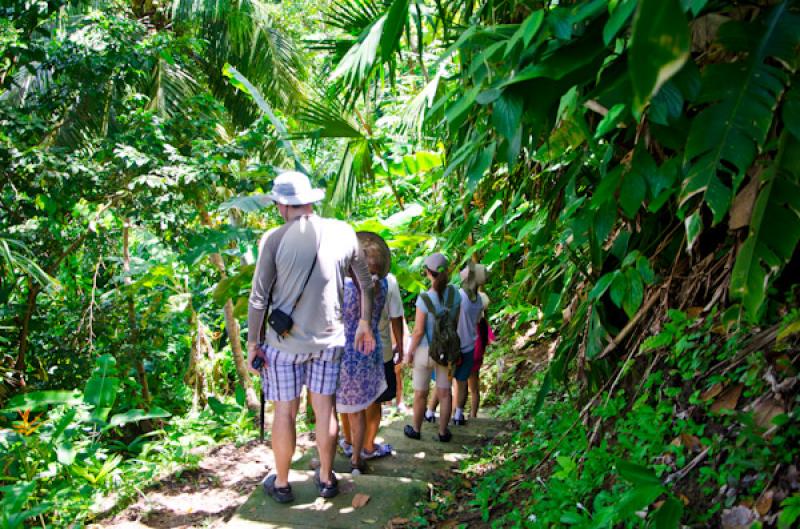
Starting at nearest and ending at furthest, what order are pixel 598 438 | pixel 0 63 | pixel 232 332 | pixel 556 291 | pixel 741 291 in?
pixel 741 291, pixel 598 438, pixel 556 291, pixel 0 63, pixel 232 332

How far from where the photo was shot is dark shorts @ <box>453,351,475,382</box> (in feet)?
20.5

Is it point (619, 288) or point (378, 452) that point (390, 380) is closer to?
point (378, 452)

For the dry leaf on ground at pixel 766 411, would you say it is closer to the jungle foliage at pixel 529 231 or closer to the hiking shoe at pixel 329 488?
the jungle foliage at pixel 529 231

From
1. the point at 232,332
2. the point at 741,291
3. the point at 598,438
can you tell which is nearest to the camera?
the point at 741,291

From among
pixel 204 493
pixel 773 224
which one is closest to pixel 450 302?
pixel 204 493

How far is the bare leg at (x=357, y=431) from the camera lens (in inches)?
192

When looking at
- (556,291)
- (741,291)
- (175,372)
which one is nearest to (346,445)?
(556,291)

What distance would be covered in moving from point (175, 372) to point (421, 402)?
5922 millimetres

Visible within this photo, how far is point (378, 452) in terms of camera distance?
5.42m

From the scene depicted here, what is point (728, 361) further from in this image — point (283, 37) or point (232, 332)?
point (283, 37)

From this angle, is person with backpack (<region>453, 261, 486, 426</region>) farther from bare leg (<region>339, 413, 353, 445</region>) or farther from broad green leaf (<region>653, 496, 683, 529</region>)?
broad green leaf (<region>653, 496, 683, 529</region>)

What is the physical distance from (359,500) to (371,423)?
0.91 metres

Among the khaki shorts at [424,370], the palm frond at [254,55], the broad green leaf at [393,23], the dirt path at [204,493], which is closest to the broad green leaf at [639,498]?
the broad green leaf at [393,23]

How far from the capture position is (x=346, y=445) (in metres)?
5.48
